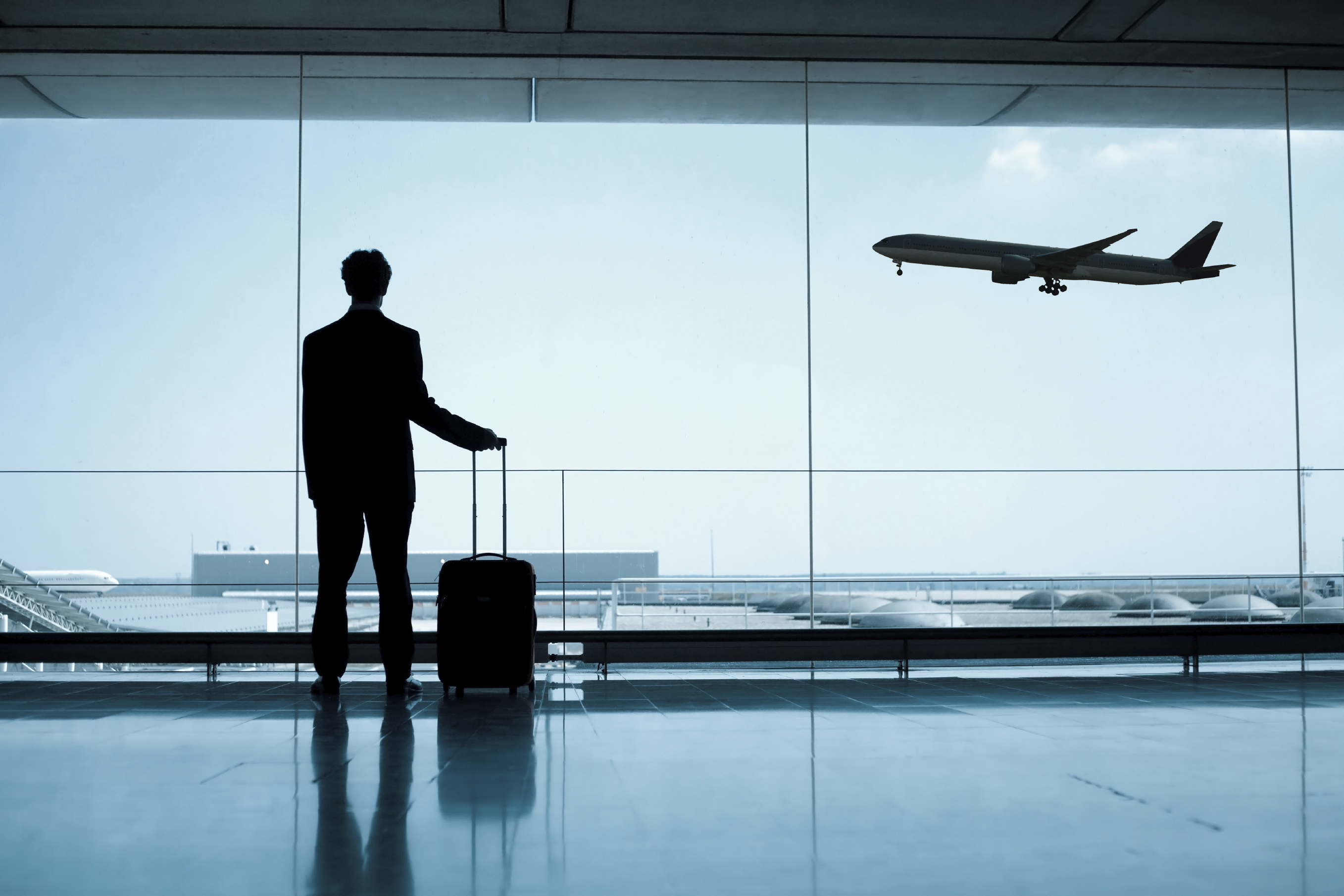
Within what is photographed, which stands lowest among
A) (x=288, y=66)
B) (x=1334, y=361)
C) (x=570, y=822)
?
(x=570, y=822)

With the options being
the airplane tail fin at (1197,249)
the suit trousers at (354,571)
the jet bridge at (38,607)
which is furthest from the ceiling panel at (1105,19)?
the jet bridge at (38,607)

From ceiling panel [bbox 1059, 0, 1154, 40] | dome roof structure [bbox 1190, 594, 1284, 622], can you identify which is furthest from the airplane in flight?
dome roof structure [bbox 1190, 594, 1284, 622]

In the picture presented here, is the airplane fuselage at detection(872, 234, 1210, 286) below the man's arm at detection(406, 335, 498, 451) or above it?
above

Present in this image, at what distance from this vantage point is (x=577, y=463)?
14.8 ft

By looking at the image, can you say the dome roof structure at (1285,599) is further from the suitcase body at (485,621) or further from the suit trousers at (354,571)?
the suit trousers at (354,571)

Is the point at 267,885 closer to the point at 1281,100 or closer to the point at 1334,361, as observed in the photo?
the point at 1334,361

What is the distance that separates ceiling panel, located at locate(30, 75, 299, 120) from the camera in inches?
178

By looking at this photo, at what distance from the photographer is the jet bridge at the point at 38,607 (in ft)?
38.6

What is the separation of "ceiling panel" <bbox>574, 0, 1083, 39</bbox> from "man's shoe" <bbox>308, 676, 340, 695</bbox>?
104 inches

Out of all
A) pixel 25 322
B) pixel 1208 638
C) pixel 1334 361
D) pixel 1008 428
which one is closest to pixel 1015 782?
pixel 1208 638

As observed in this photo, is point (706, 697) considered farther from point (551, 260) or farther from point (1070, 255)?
point (551, 260)

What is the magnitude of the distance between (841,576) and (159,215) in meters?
9.67

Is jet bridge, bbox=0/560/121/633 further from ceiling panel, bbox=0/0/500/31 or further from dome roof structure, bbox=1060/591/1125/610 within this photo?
dome roof structure, bbox=1060/591/1125/610

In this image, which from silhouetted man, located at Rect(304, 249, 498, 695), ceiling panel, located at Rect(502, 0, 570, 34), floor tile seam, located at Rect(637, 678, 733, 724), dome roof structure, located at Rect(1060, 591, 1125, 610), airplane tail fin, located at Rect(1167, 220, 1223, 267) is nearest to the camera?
floor tile seam, located at Rect(637, 678, 733, 724)
